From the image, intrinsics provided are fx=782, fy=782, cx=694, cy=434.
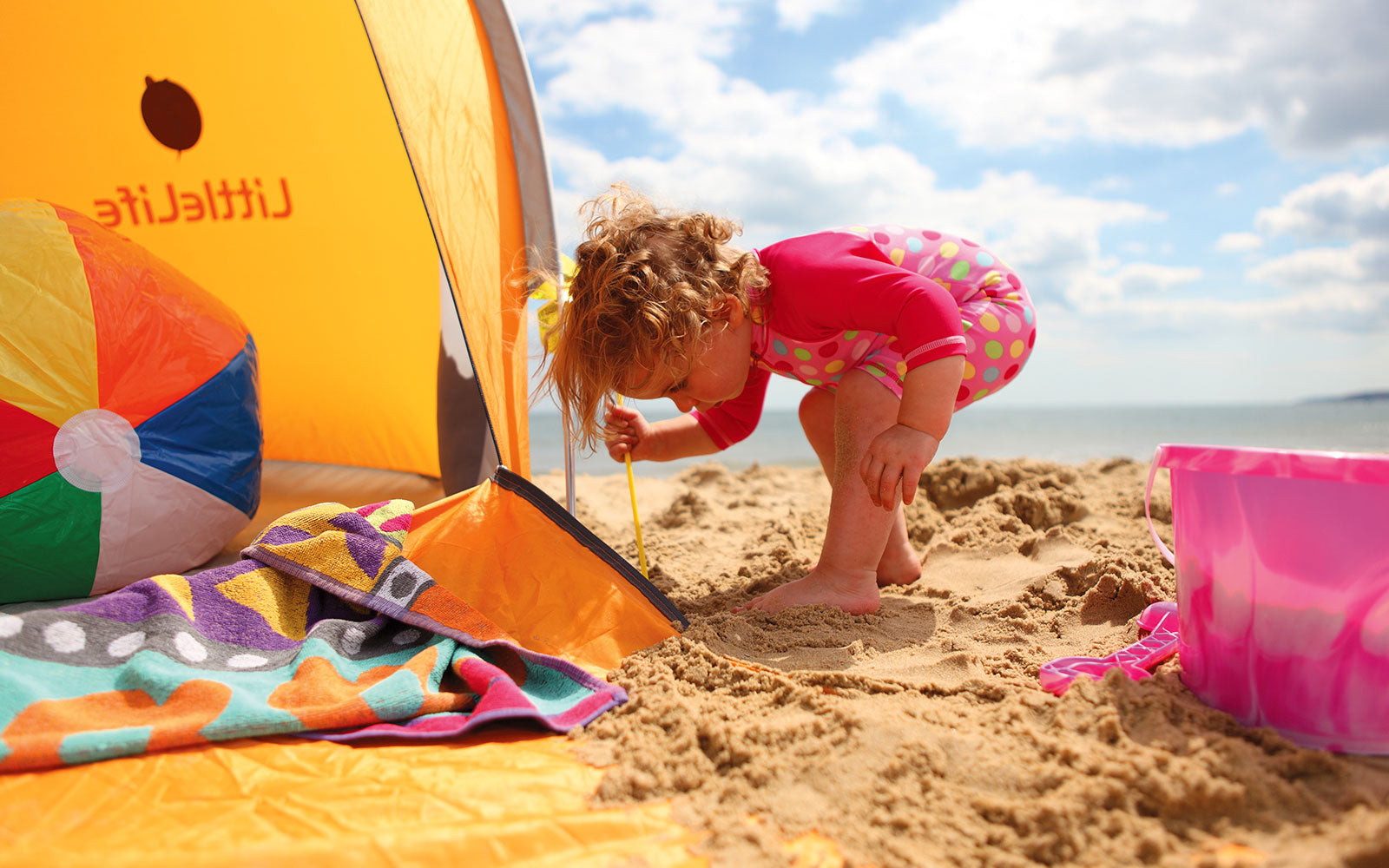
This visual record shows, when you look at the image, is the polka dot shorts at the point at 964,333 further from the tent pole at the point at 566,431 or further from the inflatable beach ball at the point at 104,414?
the inflatable beach ball at the point at 104,414

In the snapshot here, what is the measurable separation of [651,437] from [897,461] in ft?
2.29

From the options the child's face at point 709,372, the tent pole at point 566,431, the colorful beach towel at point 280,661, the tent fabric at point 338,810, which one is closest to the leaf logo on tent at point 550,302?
the tent pole at point 566,431

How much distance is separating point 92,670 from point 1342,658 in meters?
1.40

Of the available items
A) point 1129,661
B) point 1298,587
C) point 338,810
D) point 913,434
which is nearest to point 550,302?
point 913,434

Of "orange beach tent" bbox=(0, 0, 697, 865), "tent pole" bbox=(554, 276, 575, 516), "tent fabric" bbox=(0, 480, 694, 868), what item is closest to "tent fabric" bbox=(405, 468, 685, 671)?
"orange beach tent" bbox=(0, 0, 697, 865)

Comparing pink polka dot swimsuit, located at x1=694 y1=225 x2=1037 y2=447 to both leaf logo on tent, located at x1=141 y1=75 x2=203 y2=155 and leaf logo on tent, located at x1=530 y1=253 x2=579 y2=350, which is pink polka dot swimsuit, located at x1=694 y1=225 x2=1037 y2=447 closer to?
leaf logo on tent, located at x1=530 y1=253 x2=579 y2=350

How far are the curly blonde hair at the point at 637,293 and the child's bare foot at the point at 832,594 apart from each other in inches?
17.6

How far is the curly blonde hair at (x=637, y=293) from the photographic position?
132 centimetres

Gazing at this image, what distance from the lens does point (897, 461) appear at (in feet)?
3.89

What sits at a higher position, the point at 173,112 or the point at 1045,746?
the point at 173,112

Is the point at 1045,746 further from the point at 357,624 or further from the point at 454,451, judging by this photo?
the point at 454,451

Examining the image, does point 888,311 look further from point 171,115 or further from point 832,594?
point 171,115

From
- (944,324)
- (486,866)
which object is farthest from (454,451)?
(486,866)

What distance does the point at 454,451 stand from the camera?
6.64 ft
